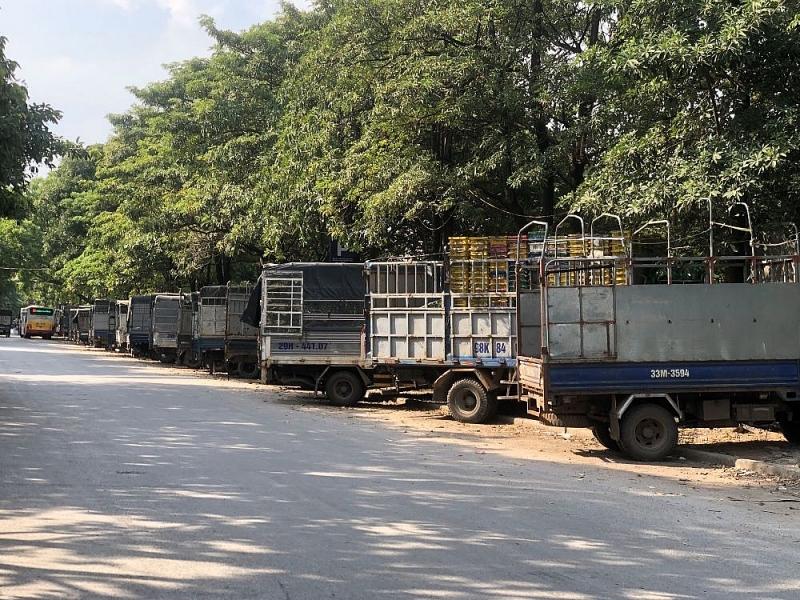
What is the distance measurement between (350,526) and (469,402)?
872 cm

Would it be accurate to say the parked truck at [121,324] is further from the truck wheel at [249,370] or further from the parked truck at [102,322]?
the truck wheel at [249,370]

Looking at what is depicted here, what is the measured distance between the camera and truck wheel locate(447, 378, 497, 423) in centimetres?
1512

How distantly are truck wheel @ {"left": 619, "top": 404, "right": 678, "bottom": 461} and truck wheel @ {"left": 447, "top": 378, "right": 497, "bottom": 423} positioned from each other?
429 centimetres

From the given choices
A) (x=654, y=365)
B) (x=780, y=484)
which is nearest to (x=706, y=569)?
(x=780, y=484)

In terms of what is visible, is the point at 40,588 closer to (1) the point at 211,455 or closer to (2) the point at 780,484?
(1) the point at 211,455

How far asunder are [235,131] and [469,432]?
62.2ft

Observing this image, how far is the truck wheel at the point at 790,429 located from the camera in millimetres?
12030

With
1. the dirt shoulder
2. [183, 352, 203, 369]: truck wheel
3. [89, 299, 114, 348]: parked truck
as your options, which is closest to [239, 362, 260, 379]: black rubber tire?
[183, 352, 203, 369]: truck wheel

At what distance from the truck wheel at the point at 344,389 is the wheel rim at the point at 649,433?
843 cm

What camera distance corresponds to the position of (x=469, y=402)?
15.4 metres

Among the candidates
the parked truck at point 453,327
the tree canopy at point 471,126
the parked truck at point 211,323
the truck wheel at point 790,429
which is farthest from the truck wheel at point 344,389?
the parked truck at point 211,323

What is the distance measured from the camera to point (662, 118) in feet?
47.7

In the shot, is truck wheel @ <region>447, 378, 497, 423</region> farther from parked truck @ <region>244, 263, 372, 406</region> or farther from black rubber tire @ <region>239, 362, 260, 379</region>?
black rubber tire @ <region>239, 362, 260, 379</region>

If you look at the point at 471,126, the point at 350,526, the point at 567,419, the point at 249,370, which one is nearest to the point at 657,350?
the point at 567,419
